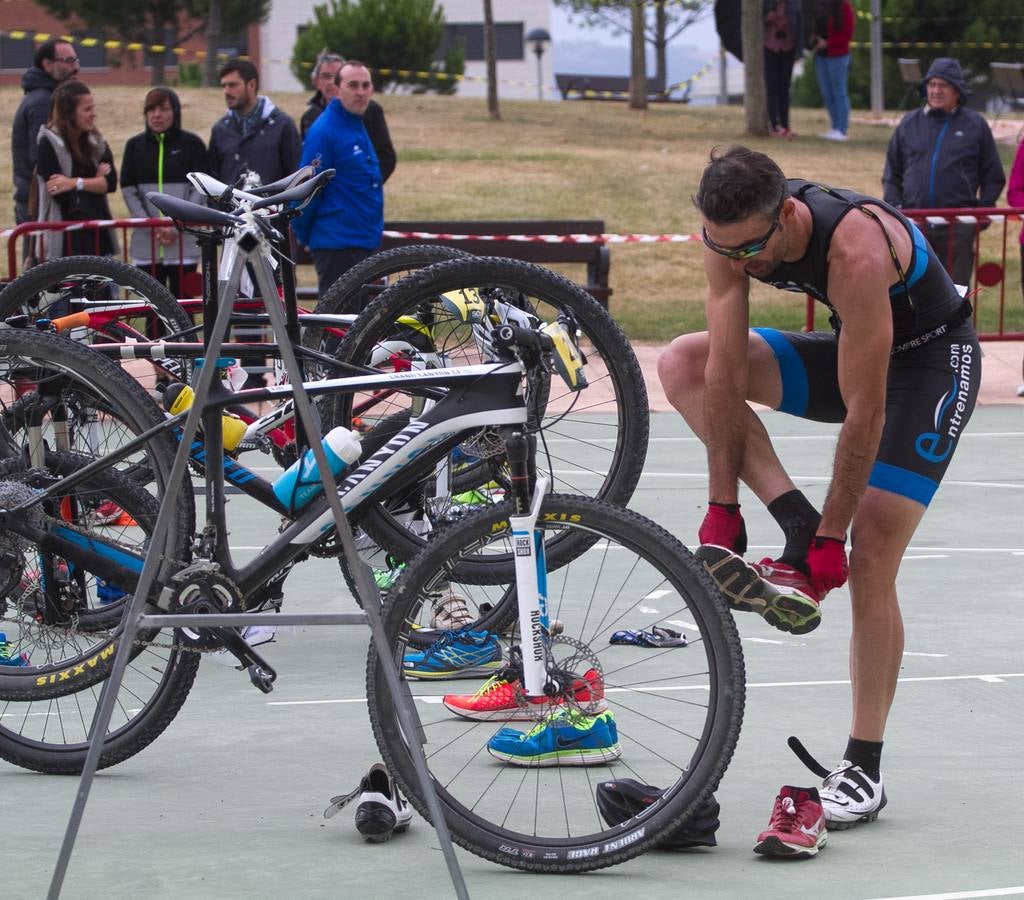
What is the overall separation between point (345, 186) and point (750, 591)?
272 inches

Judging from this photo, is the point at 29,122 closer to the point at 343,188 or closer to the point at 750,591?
the point at 343,188

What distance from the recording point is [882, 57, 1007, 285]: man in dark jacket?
42.1ft

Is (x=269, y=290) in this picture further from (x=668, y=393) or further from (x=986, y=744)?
(x=986, y=744)

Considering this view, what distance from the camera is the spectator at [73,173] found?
11.6 m

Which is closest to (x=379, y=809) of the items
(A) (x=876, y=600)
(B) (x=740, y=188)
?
(A) (x=876, y=600)

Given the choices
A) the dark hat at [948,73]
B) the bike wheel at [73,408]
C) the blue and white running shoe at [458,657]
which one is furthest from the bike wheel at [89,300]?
the dark hat at [948,73]

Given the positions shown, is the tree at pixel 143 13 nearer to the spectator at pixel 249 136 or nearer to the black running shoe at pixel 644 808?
the spectator at pixel 249 136

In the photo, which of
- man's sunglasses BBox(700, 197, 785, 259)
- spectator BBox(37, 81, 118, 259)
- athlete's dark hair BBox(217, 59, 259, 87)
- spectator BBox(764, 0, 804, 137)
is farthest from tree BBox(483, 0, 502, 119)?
man's sunglasses BBox(700, 197, 785, 259)

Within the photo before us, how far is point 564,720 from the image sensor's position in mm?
4809

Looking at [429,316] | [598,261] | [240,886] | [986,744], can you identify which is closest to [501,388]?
[429,316]

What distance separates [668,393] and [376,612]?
1.33 m

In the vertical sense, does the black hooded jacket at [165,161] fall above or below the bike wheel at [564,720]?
above

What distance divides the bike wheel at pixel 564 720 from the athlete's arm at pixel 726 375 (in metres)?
0.34

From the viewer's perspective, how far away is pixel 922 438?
4.67 meters
